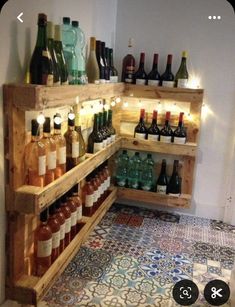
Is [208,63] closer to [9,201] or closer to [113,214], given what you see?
[113,214]

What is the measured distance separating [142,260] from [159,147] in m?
0.81

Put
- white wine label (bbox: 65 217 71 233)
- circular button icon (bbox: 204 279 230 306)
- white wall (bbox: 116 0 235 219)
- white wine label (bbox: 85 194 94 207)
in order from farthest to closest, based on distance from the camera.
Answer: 1. white wall (bbox: 116 0 235 219)
2. white wine label (bbox: 85 194 94 207)
3. white wine label (bbox: 65 217 71 233)
4. circular button icon (bbox: 204 279 230 306)

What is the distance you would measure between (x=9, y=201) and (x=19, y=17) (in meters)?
0.69

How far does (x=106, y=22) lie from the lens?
7.01 feet

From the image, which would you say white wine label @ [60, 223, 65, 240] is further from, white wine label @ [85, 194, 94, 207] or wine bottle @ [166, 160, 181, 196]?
wine bottle @ [166, 160, 181, 196]

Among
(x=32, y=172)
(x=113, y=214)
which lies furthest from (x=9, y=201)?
(x=113, y=214)

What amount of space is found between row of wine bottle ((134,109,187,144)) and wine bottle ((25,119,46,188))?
115 centimetres

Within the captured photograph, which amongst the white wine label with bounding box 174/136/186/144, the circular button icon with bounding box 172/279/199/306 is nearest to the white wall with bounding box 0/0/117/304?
the circular button icon with bounding box 172/279/199/306

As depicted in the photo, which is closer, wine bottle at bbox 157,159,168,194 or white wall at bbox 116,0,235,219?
white wall at bbox 116,0,235,219

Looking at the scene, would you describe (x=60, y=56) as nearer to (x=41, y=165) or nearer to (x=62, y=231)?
(x=41, y=165)

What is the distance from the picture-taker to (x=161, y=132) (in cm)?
233

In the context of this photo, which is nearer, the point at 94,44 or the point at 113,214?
the point at 94,44

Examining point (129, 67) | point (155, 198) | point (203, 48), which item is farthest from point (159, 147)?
point (203, 48)

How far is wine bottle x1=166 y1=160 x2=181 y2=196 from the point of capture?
237cm
